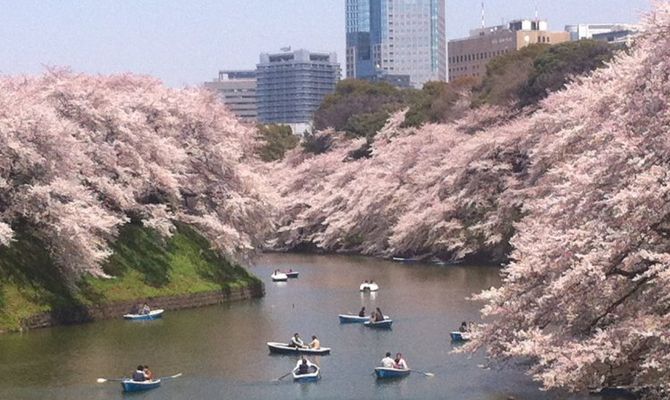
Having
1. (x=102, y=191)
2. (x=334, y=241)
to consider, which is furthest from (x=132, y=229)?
(x=334, y=241)

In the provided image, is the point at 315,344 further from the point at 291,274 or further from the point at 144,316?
the point at 291,274

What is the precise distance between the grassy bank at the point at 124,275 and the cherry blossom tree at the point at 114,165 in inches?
23.6

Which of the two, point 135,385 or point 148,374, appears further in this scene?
point 148,374

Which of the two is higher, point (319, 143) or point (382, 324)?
point (319, 143)

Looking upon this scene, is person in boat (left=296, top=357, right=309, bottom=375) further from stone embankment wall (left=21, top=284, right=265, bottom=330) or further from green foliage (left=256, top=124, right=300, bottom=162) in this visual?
green foliage (left=256, top=124, right=300, bottom=162)

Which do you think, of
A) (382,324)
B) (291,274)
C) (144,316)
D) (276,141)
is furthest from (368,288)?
(276,141)

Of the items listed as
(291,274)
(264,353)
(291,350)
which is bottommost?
(291,274)

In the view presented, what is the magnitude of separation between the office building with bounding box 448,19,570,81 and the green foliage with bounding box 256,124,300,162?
60.6 m

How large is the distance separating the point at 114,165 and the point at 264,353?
13844 millimetres

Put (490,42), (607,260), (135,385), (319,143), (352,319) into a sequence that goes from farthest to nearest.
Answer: (490,42) < (319,143) < (352,319) < (135,385) < (607,260)

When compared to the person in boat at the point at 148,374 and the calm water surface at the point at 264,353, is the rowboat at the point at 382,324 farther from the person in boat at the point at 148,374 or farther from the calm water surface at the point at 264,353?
the person in boat at the point at 148,374

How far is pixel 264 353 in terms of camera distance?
1384 inches

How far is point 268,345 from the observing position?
115ft

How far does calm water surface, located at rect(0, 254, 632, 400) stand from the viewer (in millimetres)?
29438
